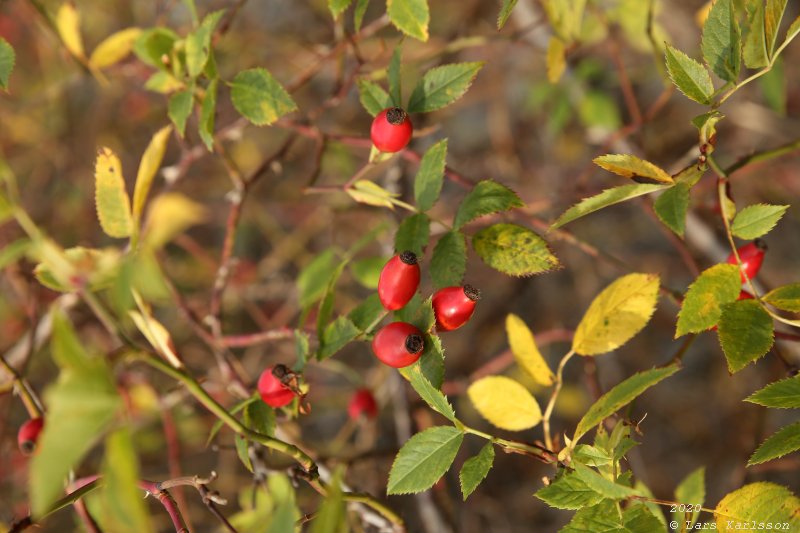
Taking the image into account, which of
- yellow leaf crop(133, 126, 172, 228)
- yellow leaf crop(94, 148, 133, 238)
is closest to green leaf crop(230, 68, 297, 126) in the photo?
yellow leaf crop(133, 126, 172, 228)

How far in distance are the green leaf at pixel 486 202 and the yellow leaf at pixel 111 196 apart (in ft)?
1.99

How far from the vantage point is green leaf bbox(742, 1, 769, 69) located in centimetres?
98

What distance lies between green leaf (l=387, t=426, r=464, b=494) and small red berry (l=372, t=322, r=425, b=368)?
133 mm

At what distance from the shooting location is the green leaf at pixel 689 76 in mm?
994

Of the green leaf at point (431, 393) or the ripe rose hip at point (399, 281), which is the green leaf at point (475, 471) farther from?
the ripe rose hip at point (399, 281)

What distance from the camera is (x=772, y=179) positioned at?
3.01 metres

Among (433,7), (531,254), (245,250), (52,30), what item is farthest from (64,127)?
(531,254)

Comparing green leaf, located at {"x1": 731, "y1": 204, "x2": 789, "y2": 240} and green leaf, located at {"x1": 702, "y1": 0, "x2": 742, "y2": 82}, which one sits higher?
green leaf, located at {"x1": 702, "y1": 0, "x2": 742, "y2": 82}

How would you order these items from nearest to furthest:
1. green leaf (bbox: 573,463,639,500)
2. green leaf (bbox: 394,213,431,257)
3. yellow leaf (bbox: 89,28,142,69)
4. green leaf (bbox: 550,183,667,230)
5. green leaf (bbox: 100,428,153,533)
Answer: green leaf (bbox: 100,428,153,533), green leaf (bbox: 573,463,639,500), green leaf (bbox: 550,183,667,230), green leaf (bbox: 394,213,431,257), yellow leaf (bbox: 89,28,142,69)

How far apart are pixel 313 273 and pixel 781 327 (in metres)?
1.17

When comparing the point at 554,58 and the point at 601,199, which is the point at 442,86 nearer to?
the point at 601,199

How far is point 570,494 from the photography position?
0.94 m

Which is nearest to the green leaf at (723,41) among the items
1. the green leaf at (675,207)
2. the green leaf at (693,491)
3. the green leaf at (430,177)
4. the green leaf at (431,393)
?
the green leaf at (675,207)

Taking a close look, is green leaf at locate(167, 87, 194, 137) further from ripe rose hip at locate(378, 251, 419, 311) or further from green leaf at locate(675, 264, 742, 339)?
green leaf at locate(675, 264, 742, 339)
